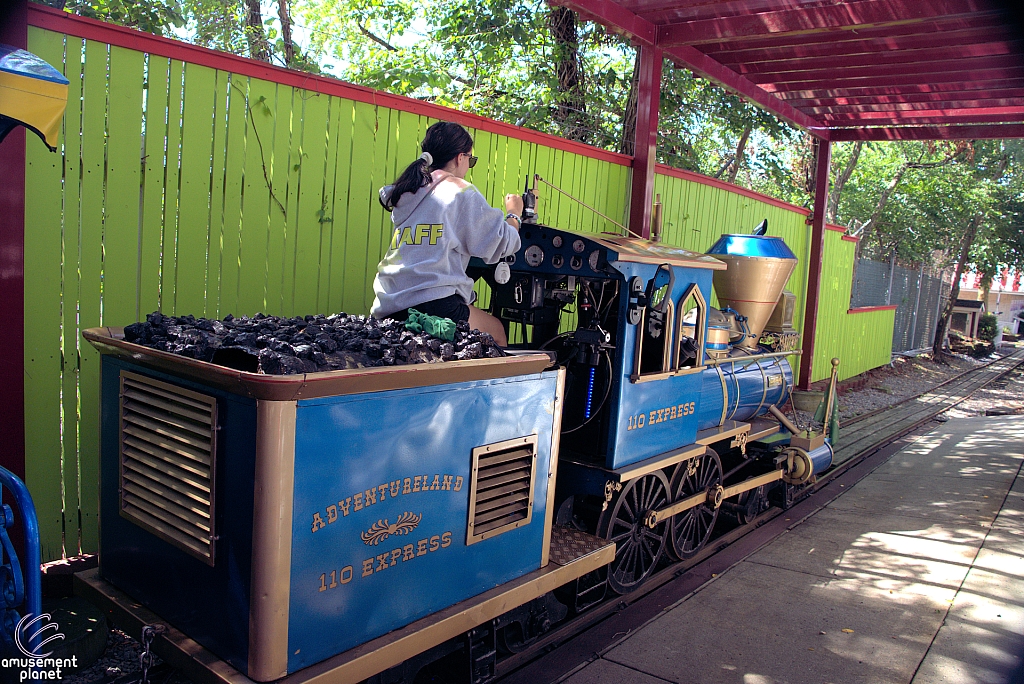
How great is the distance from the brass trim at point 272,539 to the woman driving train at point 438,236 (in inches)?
55.6

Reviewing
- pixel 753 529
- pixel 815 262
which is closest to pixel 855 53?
pixel 815 262

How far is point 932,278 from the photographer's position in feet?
75.0

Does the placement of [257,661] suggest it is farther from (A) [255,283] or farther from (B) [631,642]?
(A) [255,283]

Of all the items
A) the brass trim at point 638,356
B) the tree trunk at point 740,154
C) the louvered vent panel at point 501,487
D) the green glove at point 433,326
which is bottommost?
the louvered vent panel at point 501,487

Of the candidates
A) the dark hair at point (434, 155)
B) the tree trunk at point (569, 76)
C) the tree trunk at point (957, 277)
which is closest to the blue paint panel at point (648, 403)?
the dark hair at point (434, 155)

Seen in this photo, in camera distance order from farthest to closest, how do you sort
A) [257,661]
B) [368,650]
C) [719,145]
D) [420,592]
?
1. [719,145]
2. [420,592]
3. [368,650]
4. [257,661]

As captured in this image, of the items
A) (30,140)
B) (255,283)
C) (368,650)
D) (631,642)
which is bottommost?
(631,642)

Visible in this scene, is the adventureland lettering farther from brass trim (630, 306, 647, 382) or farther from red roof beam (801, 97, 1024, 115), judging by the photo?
red roof beam (801, 97, 1024, 115)

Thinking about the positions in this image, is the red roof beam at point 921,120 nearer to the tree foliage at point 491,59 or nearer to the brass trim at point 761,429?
the tree foliage at point 491,59

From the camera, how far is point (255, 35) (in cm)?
1106

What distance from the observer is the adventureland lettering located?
246 cm

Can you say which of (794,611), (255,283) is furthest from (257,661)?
(794,611)

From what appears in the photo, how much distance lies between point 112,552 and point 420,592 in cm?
133

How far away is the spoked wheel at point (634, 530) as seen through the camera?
446 centimetres
